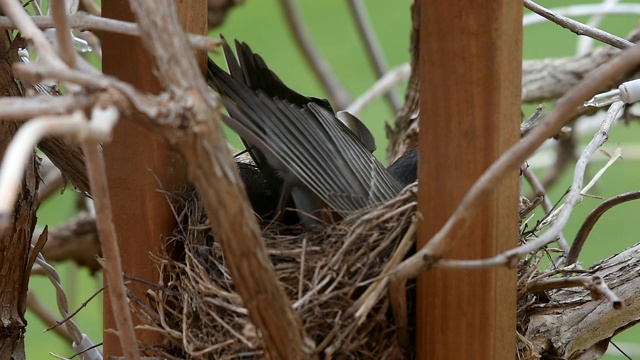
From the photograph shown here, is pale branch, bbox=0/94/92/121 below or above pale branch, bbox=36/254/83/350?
above

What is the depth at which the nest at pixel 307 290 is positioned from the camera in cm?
85

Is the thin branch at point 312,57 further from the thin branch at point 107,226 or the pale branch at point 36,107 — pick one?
the pale branch at point 36,107

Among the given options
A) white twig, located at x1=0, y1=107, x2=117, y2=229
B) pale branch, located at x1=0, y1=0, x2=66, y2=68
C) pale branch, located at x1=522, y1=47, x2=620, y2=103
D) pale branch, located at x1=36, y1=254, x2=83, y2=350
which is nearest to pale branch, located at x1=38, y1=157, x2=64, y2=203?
pale branch, located at x1=36, y1=254, x2=83, y2=350

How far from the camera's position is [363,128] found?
1351mm

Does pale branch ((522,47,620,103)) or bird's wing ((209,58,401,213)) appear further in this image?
pale branch ((522,47,620,103))

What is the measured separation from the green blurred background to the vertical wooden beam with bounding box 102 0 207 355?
245 cm

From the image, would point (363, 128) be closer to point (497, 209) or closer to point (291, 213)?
point (291, 213)

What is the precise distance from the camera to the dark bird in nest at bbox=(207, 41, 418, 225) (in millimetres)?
968

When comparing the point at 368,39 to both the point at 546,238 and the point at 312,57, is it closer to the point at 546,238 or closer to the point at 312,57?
the point at 312,57

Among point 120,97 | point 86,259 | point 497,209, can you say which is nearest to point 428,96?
point 497,209

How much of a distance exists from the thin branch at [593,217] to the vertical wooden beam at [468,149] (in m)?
0.30

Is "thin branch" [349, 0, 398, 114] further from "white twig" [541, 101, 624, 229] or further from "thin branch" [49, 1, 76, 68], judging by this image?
"thin branch" [49, 1, 76, 68]

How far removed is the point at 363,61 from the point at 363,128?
2914 millimetres

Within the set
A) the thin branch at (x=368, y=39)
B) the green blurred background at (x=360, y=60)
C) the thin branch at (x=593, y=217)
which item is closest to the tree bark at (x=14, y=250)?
the thin branch at (x=593, y=217)
